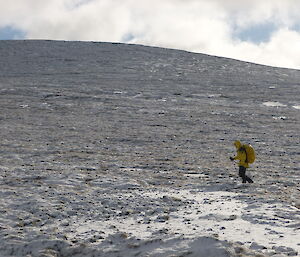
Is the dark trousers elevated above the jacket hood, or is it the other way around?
the jacket hood

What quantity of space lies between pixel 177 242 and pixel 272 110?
2639 centimetres

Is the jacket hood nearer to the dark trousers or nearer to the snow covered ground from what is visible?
the dark trousers

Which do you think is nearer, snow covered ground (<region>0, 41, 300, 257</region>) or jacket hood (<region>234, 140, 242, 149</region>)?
A: snow covered ground (<region>0, 41, 300, 257</region>)

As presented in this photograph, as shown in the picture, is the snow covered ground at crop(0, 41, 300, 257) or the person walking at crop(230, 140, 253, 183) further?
the person walking at crop(230, 140, 253, 183)

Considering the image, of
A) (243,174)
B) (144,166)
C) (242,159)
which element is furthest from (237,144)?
(144,166)

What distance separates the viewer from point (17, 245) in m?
10.2

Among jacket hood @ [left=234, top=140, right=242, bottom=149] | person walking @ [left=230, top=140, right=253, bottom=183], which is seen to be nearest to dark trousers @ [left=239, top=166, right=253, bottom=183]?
person walking @ [left=230, top=140, right=253, bottom=183]

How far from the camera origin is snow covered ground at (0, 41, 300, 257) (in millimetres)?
10188

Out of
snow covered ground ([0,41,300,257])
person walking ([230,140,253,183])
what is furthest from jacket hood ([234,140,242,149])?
snow covered ground ([0,41,300,257])

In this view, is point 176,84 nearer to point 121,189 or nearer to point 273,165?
point 273,165

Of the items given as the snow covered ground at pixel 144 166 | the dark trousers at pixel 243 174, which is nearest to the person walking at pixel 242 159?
the dark trousers at pixel 243 174

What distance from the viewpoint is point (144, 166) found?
58.5 ft

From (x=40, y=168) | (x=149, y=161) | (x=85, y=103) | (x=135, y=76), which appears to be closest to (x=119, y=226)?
(x=40, y=168)

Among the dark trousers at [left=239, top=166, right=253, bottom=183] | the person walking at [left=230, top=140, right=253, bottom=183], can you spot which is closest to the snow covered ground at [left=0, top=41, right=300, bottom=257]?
the dark trousers at [left=239, top=166, right=253, bottom=183]
